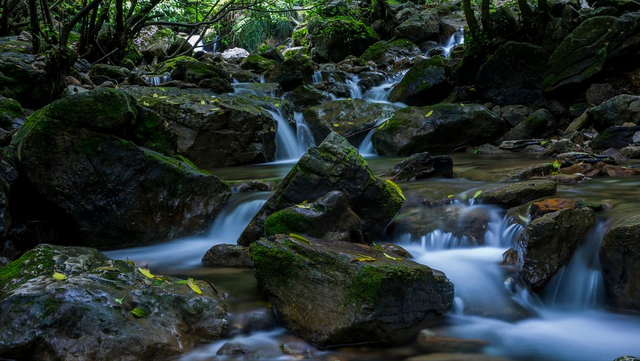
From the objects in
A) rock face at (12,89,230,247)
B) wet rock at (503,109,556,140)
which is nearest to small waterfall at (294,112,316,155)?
wet rock at (503,109,556,140)

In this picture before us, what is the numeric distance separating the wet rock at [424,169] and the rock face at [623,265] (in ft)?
12.0

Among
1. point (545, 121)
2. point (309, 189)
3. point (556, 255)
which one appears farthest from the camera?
point (545, 121)

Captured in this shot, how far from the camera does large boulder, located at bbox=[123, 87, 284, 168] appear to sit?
10336mm

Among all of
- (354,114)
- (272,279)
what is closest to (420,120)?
(354,114)

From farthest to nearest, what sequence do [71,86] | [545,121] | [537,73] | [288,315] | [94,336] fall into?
[537,73]
[545,121]
[71,86]
[288,315]
[94,336]

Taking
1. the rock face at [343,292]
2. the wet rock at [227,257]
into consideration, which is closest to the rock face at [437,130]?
the wet rock at [227,257]

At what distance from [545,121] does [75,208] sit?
10508mm

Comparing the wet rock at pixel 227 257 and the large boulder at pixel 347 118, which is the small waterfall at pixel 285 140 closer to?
the large boulder at pixel 347 118

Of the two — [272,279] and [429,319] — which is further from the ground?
[272,279]

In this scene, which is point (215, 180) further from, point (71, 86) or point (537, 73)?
point (537, 73)

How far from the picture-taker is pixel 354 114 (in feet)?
42.9

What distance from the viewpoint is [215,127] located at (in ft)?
34.4

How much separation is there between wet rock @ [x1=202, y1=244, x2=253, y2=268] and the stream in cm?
14

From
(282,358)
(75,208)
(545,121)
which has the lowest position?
(282,358)
